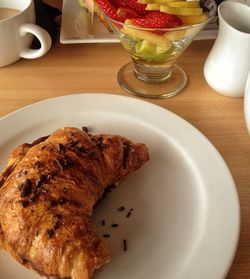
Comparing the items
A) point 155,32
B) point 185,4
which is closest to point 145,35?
point 155,32

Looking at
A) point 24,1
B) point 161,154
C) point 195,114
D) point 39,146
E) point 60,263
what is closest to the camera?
point 60,263

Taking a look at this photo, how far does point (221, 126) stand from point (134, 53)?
9.8 inches

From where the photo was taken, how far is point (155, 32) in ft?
2.62

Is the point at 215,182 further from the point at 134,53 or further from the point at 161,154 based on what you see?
the point at 134,53

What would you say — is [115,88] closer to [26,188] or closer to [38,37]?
[38,37]

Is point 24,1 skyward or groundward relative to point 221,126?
skyward

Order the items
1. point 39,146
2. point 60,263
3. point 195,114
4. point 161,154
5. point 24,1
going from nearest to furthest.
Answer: point 60,263 < point 39,146 < point 161,154 < point 195,114 < point 24,1

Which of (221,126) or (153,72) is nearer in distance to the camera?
(221,126)

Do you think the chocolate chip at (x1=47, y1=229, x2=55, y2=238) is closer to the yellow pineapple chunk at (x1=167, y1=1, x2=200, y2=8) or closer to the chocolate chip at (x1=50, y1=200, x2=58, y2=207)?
the chocolate chip at (x1=50, y1=200, x2=58, y2=207)

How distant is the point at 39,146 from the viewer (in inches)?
25.1

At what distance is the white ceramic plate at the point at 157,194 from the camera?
22.8 inches

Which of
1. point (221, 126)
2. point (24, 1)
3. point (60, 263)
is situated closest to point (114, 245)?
point (60, 263)

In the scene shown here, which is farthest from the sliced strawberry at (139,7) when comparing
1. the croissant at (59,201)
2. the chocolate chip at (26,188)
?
the chocolate chip at (26,188)

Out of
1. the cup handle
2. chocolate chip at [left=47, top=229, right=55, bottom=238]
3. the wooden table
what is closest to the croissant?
chocolate chip at [left=47, top=229, right=55, bottom=238]
